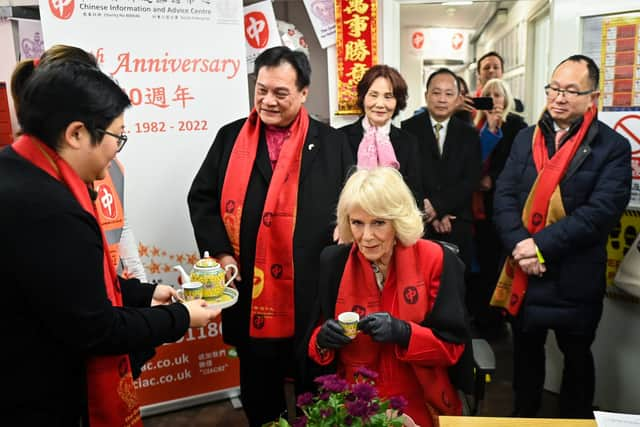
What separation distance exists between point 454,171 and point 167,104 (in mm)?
1474

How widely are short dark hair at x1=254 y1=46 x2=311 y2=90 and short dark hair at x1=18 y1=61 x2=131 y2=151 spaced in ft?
3.22

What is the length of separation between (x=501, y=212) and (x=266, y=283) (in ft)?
3.48

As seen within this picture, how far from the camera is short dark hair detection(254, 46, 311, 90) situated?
210 cm

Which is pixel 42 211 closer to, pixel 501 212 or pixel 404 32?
pixel 501 212

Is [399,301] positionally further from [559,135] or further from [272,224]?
[559,135]

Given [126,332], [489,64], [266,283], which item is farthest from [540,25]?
[126,332]

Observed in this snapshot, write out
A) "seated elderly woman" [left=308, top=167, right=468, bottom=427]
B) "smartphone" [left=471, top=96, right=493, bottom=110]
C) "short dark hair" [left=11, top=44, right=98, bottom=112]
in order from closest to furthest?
"seated elderly woman" [left=308, top=167, right=468, bottom=427] < "short dark hair" [left=11, top=44, right=98, bottom=112] < "smartphone" [left=471, top=96, right=493, bottom=110]

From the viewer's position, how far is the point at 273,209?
211cm

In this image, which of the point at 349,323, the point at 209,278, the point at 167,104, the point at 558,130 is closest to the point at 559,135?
the point at 558,130

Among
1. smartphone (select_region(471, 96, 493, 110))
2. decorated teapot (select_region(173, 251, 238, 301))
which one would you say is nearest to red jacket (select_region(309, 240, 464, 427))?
decorated teapot (select_region(173, 251, 238, 301))

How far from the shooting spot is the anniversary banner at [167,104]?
2373mm

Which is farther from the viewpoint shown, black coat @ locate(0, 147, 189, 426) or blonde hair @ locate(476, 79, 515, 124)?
blonde hair @ locate(476, 79, 515, 124)

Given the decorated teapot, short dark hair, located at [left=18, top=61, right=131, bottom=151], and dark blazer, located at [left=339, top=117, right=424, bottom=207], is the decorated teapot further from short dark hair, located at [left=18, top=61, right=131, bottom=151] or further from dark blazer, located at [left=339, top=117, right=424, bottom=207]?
dark blazer, located at [left=339, top=117, right=424, bottom=207]

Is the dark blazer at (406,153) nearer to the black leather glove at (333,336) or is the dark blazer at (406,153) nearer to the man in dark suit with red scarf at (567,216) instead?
the man in dark suit with red scarf at (567,216)
